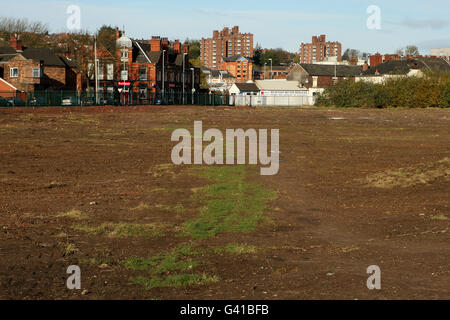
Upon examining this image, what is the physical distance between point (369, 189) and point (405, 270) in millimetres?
7989

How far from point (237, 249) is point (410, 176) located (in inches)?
381

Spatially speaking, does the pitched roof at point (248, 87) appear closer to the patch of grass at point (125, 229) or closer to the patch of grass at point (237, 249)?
the patch of grass at point (125, 229)

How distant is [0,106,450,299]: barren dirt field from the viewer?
27.8 ft

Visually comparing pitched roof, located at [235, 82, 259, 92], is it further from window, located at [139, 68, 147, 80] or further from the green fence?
window, located at [139, 68, 147, 80]

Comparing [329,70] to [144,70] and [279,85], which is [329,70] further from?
[144,70]

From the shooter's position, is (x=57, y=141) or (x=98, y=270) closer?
(x=98, y=270)

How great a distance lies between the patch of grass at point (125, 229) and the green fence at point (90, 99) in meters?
51.1

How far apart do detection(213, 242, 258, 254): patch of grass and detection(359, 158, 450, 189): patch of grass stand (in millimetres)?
7669

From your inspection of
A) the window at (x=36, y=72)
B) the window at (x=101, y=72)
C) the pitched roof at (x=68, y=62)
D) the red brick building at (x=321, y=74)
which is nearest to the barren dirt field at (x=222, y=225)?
the window at (x=36, y=72)

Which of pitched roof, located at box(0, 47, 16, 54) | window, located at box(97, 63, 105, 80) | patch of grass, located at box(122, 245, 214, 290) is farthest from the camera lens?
window, located at box(97, 63, 105, 80)

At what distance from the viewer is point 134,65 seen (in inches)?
3637

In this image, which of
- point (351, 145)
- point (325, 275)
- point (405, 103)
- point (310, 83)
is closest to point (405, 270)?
point (325, 275)

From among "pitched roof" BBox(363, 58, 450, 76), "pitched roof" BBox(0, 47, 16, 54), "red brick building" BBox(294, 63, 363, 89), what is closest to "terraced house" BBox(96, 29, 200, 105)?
"pitched roof" BBox(0, 47, 16, 54)

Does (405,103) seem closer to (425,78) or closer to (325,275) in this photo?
(425,78)
